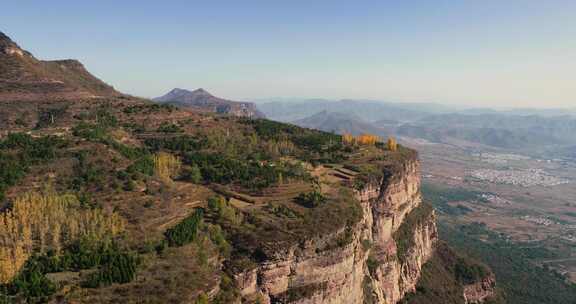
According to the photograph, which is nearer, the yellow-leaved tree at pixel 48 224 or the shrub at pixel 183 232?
the yellow-leaved tree at pixel 48 224

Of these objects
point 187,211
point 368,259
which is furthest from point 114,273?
point 368,259

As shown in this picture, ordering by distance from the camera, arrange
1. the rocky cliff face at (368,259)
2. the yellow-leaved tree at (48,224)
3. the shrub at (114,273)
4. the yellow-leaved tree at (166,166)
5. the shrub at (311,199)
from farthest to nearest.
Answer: the yellow-leaved tree at (166,166) → the shrub at (311,199) → the rocky cliff face at (368,259) → the yellow-leaved tree at (48,224) → the shrub at (114,273)

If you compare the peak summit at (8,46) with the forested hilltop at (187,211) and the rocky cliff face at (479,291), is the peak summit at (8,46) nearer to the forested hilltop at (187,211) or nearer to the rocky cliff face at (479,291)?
the forested hilltop at (187,211)

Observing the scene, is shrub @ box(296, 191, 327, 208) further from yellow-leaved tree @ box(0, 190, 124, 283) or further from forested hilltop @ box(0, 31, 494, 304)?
yellow-leaved tree @ box(0, 190, 124, 283)

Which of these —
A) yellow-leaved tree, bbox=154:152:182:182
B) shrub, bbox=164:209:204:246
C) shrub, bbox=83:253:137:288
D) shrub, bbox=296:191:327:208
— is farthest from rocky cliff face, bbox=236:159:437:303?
yellow-leaved tree, bbox=154:152:182:182

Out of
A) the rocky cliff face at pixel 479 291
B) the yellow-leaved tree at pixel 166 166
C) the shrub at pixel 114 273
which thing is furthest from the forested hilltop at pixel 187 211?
the rocky cliff face at pixel 479 291

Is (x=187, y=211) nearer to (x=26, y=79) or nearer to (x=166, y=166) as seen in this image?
(x=166, y=166)

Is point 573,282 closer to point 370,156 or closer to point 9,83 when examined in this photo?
point 370,156

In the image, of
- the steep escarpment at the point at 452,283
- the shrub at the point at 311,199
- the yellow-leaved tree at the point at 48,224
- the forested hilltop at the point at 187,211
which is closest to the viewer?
the forested hilltop at the point at 187,211

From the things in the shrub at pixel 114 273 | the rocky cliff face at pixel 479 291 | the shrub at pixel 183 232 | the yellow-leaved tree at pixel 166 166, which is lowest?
the rocky cliff face at pixel 479 291
